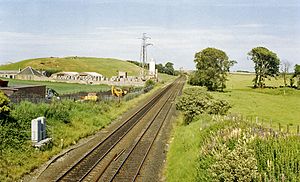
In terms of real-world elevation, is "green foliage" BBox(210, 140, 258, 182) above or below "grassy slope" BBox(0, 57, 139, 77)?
below

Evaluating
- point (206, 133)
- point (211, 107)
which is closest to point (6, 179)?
point (206, 133)

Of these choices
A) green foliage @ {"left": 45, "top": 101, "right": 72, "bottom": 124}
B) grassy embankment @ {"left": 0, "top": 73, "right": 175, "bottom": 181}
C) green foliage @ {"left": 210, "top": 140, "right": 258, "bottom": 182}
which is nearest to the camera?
green foliage @ {"left": 210, "top": 140, "right": 258, "bottom": 182}

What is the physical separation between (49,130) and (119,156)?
18.9 feet

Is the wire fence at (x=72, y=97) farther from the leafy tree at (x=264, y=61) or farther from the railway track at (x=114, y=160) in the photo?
the leafy tree at (x=264, y=61)

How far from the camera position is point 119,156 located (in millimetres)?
22094

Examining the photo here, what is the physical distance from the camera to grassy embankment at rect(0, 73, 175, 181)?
18.2m

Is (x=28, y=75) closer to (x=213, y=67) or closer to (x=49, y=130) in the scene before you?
(x=213, y=67)

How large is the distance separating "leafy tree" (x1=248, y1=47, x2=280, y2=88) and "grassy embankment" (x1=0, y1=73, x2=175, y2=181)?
7161 centimetres

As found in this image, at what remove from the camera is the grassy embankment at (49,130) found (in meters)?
18.2

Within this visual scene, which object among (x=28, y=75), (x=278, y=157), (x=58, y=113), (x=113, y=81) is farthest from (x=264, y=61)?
(x=278, y=157)

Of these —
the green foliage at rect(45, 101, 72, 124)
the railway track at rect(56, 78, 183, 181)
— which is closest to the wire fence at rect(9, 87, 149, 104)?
the green foliage at rect(45, 101, 72, 124)

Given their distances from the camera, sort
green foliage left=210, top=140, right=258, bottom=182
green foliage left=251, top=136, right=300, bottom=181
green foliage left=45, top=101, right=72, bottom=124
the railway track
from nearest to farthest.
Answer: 1. green foliage left=210, top=140, right=258, bottom=182
2. green foliage left=251, top=136, right=300, bottom=181
3. the railway track
4. green foliage left=45, top=101, right=72, bottom=124

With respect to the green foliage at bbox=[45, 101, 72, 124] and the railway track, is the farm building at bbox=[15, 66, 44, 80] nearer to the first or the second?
the railway track

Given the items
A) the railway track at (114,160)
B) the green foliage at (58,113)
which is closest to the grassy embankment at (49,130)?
the green foliage at (58,113)
